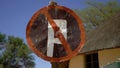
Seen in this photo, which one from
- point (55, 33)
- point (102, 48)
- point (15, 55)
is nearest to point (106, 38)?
point (102, 48)

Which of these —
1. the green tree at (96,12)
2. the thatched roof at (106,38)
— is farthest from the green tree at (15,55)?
the thatched roof at (106,38)

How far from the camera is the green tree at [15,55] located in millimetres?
39969

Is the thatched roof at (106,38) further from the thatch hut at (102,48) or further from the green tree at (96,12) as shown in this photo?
the green tree at (96,12)

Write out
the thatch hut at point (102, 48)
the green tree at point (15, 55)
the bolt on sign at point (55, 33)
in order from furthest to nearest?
the green tree at point (15, 55), the thatch hut at point (102, 48), the bolt on sign at point (55, 33)

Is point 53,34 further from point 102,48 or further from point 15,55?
point 15,55

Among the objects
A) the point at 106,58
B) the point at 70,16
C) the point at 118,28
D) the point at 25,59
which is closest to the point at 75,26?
the point at 70,16

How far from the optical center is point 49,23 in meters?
2.30

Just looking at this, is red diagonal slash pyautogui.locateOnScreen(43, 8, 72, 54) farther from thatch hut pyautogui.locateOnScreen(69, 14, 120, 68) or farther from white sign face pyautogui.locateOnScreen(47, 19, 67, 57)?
thatch hut pyautogui.locateOnScreen(69, 14, 120, 68)

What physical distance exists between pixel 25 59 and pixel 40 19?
39.9m

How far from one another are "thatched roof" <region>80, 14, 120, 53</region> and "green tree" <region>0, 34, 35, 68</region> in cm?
2828

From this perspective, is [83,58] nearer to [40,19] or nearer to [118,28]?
[118,28]

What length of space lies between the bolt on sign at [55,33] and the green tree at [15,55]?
125ft

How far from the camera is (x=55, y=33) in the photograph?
227 cm

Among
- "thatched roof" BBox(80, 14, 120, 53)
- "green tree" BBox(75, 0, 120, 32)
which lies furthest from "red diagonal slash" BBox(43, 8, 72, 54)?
"green tree" BBox(75, 0, 120, 32)
